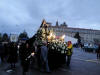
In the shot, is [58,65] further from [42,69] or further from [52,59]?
[42,69]

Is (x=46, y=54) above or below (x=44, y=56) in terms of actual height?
above

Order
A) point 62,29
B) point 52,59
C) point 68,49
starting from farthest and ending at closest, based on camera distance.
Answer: point 62,29, point 68,49, point 52,59

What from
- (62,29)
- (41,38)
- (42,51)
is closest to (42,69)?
(42,51)

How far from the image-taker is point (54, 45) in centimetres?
1055

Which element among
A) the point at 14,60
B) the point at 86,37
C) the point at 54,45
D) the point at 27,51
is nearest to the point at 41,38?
the point at 54,45

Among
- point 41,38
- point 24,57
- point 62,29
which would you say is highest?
point 62,29

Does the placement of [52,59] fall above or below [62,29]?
below

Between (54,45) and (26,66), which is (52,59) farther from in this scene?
(26,66)

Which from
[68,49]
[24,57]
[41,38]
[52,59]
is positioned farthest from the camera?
[41,38]

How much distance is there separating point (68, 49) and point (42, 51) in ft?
9.04

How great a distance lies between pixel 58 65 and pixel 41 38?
8.34 feet

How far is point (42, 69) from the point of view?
9.06m

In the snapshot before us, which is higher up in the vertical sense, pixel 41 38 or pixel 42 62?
pixel 41 38

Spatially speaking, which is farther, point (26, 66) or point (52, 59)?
point (52, 59)
